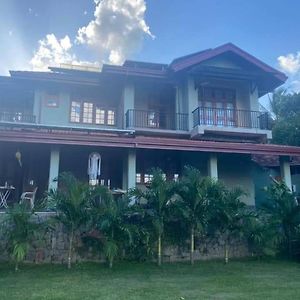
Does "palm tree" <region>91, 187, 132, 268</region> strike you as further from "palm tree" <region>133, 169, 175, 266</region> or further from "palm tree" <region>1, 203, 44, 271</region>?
"palm tree" <region>1, 203, 44, 271</region>

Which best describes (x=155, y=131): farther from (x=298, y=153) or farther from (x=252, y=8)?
(x=252, y=8)

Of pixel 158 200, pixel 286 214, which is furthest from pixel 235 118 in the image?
pixel 158 200

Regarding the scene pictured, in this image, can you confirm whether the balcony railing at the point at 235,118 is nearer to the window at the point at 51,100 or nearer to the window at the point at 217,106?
the window at the point at 217,106

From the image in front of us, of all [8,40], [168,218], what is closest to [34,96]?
[8,40]

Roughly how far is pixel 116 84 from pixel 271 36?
8566mm

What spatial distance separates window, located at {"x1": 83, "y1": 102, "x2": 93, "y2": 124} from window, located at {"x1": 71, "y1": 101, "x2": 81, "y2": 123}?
292 millimetres

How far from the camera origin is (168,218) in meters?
9.63

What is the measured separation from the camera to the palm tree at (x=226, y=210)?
9.70 m

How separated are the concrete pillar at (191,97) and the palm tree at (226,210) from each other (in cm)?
622

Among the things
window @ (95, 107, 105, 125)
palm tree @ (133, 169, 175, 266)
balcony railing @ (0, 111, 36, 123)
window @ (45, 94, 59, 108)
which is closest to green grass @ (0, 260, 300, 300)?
palm tree @ (133, 169, 175, 266)

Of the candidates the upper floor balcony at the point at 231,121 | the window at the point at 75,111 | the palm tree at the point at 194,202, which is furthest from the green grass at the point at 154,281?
the window at the point at 75,111

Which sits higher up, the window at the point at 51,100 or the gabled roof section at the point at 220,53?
the gabled roof section at the point at 220,53

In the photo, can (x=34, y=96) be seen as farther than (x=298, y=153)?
Yes

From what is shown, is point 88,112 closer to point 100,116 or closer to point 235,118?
point 100,116
